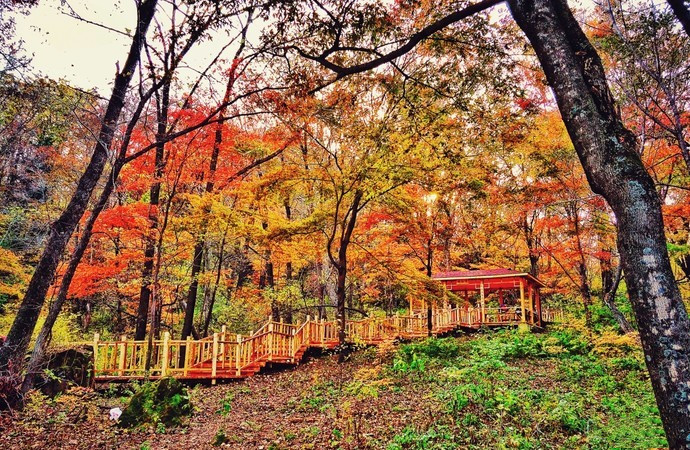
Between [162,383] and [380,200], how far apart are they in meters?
8.13

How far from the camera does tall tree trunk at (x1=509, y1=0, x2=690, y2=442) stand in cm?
271

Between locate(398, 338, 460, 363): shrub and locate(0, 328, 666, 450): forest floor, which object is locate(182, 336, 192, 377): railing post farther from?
locate(398, 338, 460, 363): shrub

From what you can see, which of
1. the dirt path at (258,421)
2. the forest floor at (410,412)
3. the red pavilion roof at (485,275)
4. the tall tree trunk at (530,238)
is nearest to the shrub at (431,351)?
the forest floor at (410,412)

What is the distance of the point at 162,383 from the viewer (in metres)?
7.74

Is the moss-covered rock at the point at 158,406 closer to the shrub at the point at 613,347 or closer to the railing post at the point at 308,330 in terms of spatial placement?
the railing post at the point at 308,330

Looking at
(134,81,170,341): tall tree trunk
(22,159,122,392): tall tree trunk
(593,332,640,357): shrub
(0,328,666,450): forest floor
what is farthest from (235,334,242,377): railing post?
(593,332,640,357): shrub

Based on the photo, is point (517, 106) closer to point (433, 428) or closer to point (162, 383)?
point (433, 428)

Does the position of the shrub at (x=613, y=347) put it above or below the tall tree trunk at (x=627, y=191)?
below

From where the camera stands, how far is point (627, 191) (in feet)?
9.99

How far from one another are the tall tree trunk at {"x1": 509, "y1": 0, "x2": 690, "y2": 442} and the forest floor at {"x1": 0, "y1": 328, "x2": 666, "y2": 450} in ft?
8.76

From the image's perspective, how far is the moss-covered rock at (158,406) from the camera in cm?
729

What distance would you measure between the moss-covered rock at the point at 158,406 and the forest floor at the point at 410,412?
218 millimetres

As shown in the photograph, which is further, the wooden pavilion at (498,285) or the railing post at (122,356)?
the wooden pavilion at (498,285)

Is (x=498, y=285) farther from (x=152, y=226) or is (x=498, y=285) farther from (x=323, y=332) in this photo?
(x=152, y=226)
